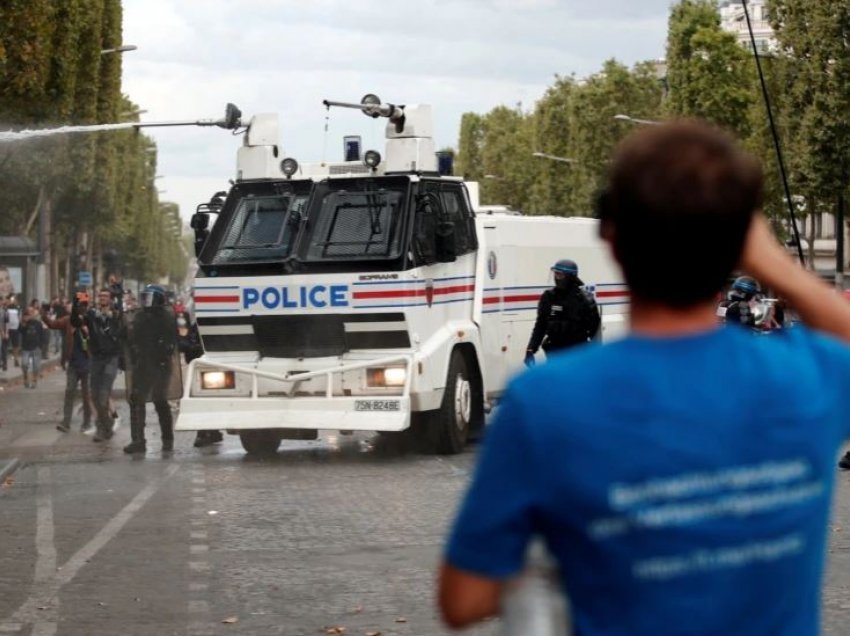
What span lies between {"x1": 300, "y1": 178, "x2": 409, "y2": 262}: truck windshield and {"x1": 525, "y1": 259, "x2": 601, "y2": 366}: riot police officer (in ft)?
6.66

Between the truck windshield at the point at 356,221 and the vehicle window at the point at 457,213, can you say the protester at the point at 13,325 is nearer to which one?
the vehicle window at the point at 457,213

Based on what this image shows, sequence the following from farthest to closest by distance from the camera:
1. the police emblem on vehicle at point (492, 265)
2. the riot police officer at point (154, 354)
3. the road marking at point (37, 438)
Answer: the road marking at point (37, 438)
the riot police officer at point (154, 354)
the police emblem on vehicle at point (492, 265)

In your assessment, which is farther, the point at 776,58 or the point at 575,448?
the point at 776,58

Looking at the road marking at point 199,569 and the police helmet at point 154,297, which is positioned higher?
the police helmet at point 154,297

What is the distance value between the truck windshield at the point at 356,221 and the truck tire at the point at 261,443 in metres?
2.45

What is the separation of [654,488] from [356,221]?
1717 centimetres

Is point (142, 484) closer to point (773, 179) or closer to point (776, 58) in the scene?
point (776, 58)

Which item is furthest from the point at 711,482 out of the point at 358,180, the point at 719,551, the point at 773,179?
the point at 773,179

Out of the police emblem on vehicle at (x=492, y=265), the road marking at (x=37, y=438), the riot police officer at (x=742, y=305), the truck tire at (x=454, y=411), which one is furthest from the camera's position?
the road marking at (x=37, y=438)

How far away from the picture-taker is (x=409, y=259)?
1952 cm

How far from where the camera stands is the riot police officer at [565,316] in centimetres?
1798

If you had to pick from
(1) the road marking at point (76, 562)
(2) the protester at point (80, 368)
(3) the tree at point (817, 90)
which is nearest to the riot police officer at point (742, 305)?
(1) the road marking at point (76, 562)

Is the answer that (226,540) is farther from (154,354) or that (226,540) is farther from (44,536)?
(154,354)

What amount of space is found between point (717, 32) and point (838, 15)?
2159 cm
